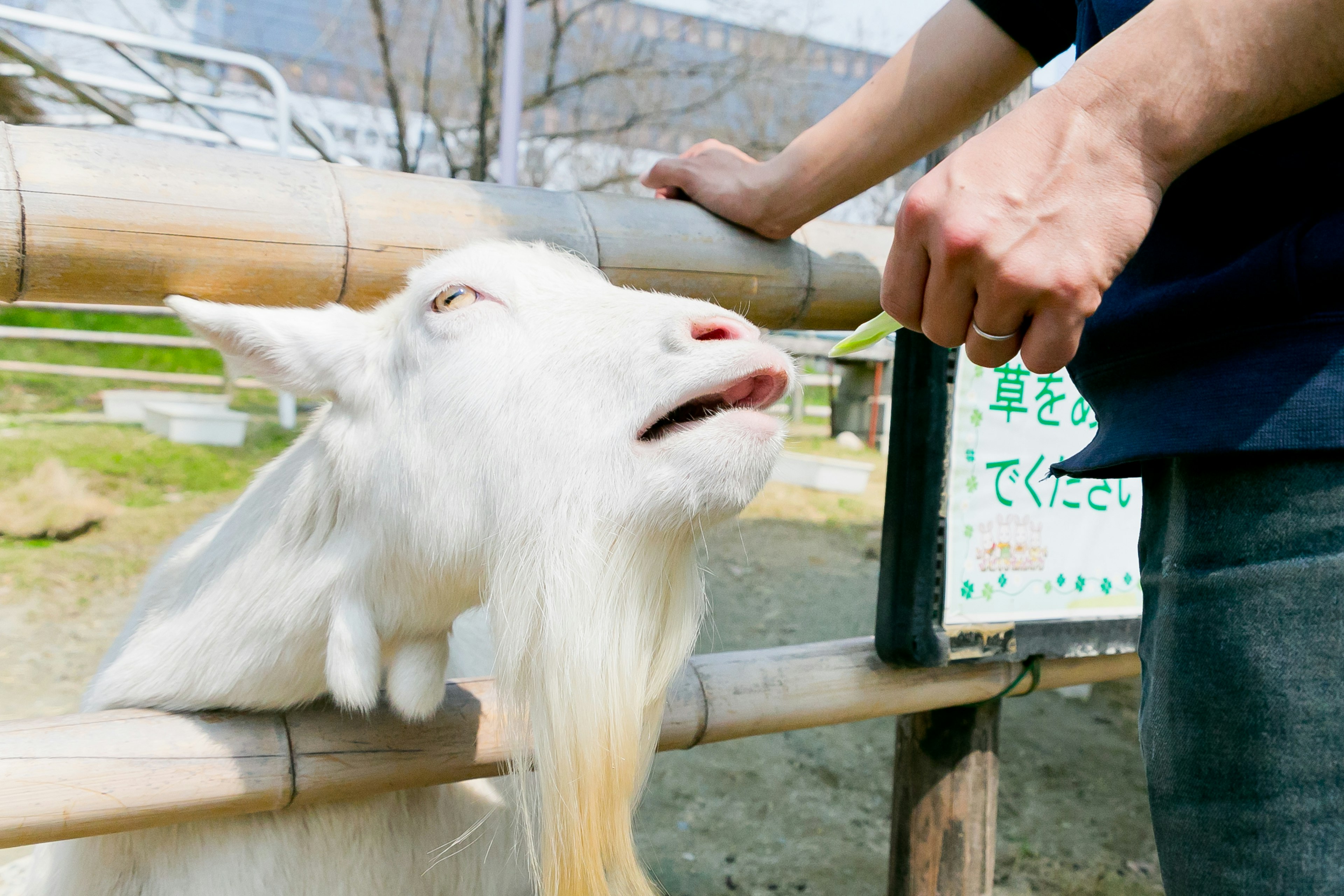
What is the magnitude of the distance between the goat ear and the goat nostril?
44 cm

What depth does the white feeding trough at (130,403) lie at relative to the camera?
657cm

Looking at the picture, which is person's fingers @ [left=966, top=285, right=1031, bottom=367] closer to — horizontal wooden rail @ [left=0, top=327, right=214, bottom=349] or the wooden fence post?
the wooden fence post

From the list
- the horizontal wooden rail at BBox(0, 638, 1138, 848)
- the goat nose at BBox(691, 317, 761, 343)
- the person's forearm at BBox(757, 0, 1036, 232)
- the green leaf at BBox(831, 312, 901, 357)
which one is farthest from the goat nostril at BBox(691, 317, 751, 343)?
the horizontal wooden rail at BBox(0, 638, 1138, 848)

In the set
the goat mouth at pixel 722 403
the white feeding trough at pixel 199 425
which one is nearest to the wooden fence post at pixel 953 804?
the goat mouth at pixel 722 403

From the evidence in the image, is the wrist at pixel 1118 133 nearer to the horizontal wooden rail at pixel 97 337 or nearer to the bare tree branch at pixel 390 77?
the bare tree branch at pixel 390 77

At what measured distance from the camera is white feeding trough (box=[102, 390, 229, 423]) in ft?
21.6

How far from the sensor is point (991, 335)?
69 centimetres

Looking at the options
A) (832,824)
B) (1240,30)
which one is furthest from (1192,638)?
(832,824)

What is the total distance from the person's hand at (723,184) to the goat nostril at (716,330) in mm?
536

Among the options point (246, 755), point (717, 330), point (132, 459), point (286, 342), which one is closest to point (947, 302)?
point (717, 330)

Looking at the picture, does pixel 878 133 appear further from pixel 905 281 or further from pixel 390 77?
pixel 390 77

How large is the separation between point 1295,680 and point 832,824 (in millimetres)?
2420

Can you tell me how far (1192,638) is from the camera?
0.71m

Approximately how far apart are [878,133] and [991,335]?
71 cm
